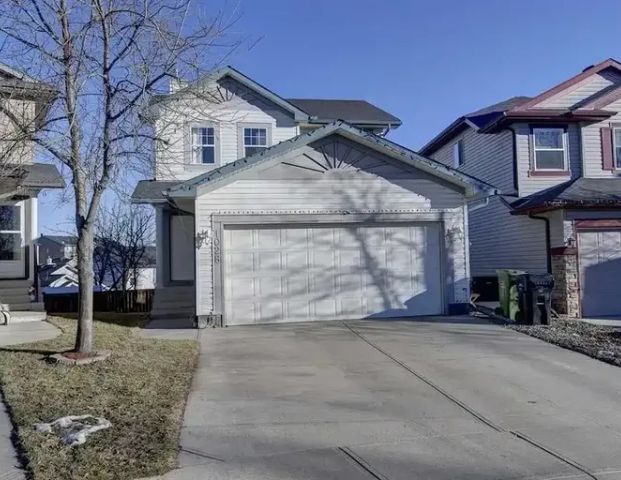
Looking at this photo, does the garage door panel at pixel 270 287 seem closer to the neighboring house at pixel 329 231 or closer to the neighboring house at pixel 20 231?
the neighboring house at pixel 329 231

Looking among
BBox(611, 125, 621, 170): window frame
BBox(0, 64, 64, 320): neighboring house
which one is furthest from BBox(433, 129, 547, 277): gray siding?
BBox(0, 64, 64, 320): neighboring house

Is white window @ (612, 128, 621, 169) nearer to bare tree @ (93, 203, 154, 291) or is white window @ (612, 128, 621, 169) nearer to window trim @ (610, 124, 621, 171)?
window trim @ (610, 124, 621, 171)

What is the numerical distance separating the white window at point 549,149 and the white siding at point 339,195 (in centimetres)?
525

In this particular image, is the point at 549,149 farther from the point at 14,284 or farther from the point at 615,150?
the point at 14,284

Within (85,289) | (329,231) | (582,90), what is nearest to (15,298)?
(85,289)

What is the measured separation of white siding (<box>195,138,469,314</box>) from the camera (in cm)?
1287

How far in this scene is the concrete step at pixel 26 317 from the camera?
12663 mm

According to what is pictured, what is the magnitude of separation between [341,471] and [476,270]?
1755cm

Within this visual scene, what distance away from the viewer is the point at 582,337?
36.1 ft

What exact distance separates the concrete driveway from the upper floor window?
1282cm

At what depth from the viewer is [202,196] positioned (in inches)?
505

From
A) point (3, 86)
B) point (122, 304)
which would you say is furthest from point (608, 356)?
point (122, 304)

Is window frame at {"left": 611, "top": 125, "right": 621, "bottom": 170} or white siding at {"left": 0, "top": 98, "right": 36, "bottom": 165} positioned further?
window frame at {"left": 611, "top": 125, "right": 621, "bottom": 170}

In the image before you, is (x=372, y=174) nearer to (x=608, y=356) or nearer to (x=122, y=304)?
(x=608, y=356)
